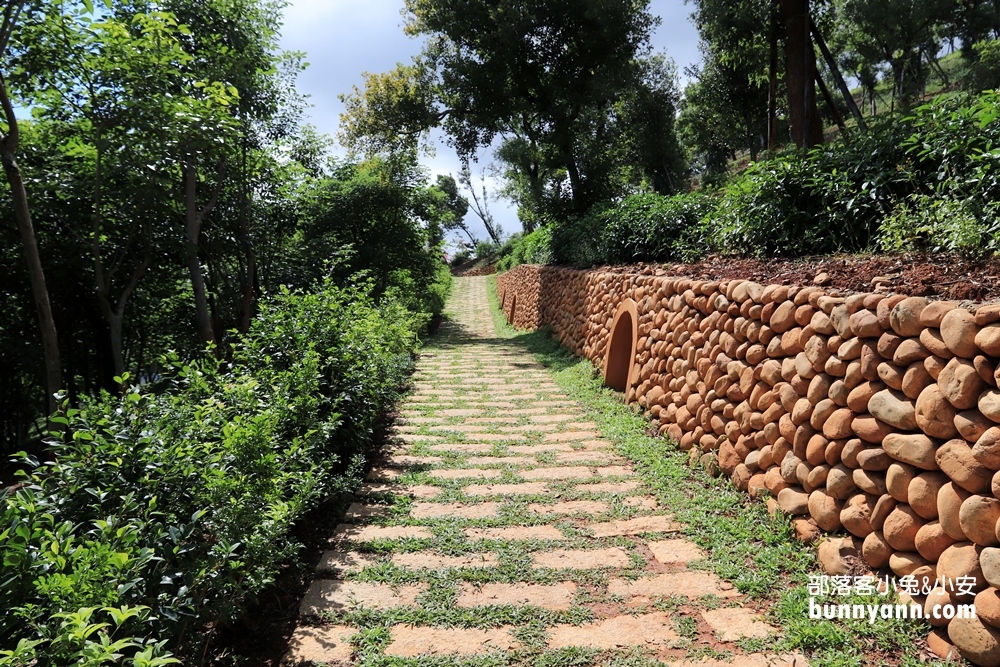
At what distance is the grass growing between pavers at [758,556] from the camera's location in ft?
7.30

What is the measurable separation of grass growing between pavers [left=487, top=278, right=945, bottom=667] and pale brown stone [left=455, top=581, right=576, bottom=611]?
30.0 inches

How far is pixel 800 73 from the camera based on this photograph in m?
8.39

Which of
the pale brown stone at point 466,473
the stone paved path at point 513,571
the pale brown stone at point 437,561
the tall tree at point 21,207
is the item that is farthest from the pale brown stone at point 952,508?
the tall tree at point 21,207

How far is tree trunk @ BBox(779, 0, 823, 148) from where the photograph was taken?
7820mm

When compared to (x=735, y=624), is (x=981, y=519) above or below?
above

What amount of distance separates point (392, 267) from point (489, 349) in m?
3.81

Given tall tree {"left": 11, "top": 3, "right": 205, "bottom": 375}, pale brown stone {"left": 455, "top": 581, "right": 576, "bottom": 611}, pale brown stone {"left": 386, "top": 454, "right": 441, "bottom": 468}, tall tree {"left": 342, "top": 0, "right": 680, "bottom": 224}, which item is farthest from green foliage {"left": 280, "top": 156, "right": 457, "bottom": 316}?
pale brown stone {"left": 455, "top": 581, "right": 576, "bottom": 611}

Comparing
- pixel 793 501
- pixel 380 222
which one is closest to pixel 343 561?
pixel 793 501

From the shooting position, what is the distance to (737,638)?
2.40 metres

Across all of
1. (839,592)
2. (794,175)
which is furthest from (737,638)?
(794,175)

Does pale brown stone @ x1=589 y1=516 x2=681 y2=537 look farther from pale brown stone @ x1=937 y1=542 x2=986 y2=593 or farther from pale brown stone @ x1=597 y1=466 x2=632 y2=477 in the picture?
pale brown stone @ x1=937 y1=542 x2=986 y2=593

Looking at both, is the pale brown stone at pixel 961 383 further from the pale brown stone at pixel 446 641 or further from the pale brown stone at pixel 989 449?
the pale brown stone at pixel 446 641

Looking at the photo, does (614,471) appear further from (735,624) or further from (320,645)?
(320,645)

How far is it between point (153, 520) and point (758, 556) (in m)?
2.87
